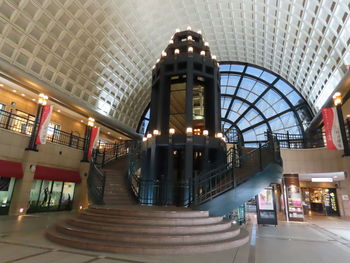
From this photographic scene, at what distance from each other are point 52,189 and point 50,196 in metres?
0.50

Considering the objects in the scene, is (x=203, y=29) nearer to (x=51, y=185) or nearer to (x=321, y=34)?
(x=321, y=34)

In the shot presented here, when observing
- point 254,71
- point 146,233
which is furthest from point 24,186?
point 254,71

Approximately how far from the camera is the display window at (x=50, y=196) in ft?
45.1

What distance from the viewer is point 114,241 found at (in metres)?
5.41

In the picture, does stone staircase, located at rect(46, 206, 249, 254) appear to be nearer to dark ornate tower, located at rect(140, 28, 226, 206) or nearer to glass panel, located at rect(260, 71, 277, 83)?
dark ornate tower, located at rect(140, 28, 226, 206)

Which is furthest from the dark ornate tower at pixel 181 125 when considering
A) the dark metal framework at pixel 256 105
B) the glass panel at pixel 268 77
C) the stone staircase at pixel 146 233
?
the glass panel at pixel 268 77

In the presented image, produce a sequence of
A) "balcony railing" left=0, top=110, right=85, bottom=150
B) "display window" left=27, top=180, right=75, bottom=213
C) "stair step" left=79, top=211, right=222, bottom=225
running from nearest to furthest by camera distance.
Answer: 1. "stair step" left=79, top=211, right=222, bottom=225
2. "balcony railing" left=0, top=110, right=85, bottom=150
3. "display window" left=27, top=180, right=75, bottom=213

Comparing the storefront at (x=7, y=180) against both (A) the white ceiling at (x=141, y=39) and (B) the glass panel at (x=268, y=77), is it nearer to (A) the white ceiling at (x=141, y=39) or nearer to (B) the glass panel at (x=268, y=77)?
(A) the white ceiling at (x=141, y=39)

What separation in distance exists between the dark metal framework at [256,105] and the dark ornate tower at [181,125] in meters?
11.5

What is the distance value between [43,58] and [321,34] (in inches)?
815

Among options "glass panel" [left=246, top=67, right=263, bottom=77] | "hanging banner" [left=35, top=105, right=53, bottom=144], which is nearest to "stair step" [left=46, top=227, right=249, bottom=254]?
"hanging banner" [left=35, top=105, right=53, bottom=144]

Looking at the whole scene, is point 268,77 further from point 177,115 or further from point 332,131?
point 177,115

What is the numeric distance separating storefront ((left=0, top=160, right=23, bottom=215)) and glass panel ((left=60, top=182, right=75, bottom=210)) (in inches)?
146

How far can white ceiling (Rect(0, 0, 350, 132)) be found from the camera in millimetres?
13250
